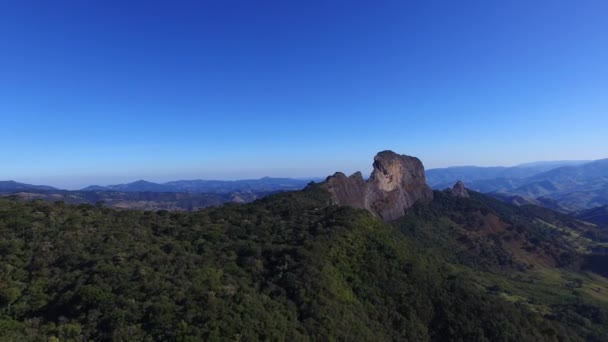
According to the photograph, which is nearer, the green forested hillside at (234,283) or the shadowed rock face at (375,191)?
the green forested hillside at (234,283)

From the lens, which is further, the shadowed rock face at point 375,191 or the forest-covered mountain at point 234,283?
the shadowed rock face at point 375,191

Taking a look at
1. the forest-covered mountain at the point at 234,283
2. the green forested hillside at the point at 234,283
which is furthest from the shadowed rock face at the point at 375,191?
the forest-covered mountain at the point at 234,283

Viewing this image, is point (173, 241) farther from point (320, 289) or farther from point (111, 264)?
point (320, 289)

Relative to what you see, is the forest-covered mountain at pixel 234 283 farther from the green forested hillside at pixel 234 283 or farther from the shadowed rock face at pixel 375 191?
Answer: the shadowed rock face at pixel 375 191

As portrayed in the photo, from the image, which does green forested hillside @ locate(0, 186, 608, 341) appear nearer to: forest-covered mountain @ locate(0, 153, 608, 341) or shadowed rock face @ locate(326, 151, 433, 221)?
forest-covered mountain @ locate(0, 153, 608, 341)

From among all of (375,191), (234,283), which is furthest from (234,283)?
(375,191)

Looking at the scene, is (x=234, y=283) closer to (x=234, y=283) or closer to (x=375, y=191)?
(x=234, y=283)

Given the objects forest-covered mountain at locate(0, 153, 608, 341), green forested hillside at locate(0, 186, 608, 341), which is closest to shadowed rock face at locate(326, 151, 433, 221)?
green forested hillside at locate(0, 186, 608, 341)
